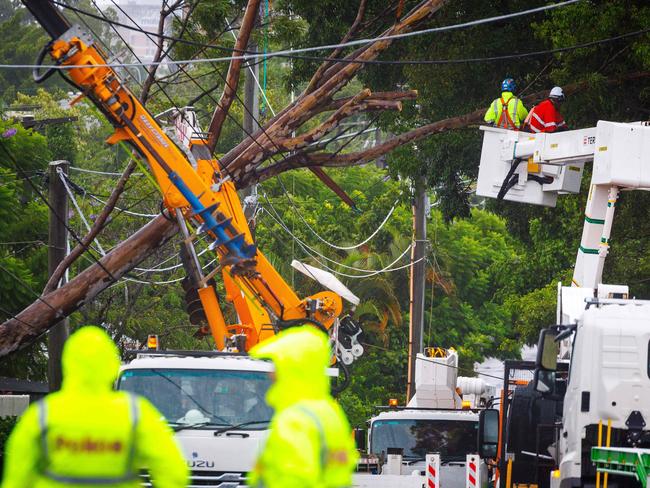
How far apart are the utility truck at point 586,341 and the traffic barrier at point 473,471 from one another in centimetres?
31

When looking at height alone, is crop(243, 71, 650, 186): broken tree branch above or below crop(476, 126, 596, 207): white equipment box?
above

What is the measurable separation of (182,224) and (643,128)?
588 centimetres

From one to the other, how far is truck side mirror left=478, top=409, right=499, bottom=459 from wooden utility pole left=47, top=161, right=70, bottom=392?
31.0 feet

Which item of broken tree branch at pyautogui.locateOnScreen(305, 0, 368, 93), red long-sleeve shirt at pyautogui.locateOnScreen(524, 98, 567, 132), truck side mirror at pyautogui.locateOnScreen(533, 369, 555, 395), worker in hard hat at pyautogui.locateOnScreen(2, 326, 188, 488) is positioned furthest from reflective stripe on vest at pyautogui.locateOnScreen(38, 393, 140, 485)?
broken tree branch at pyautogui.locateOnScreen(305, 0, 368, 93)

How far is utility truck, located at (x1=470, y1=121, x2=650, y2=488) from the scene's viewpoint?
11422mm

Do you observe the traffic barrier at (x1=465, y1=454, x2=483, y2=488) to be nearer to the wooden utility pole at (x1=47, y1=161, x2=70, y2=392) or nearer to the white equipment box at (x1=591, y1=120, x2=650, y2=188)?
the white equipment box at (x1=591, y1=120, x2=650, y2=188)

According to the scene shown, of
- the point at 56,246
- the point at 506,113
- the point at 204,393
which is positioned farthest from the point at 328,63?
the point at 204,393

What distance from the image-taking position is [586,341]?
38.1 ft

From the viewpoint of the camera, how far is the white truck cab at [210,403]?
10938 mm

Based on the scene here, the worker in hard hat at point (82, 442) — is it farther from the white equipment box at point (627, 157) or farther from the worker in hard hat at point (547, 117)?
the worker in hard hat at point (547, 117)

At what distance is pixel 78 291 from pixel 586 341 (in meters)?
10.0

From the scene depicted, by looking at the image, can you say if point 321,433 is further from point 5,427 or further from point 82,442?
point 5,427

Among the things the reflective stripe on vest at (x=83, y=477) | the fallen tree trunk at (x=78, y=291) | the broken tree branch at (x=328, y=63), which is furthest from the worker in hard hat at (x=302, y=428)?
the broken tree branch at (x=328, y=63)

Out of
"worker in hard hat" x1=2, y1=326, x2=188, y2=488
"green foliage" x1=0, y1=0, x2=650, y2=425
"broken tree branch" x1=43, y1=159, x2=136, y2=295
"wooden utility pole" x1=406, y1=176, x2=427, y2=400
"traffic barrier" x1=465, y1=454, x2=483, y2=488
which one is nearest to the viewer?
"worker in hard hat" x1=2, y1=326, x2=188, y2=488
